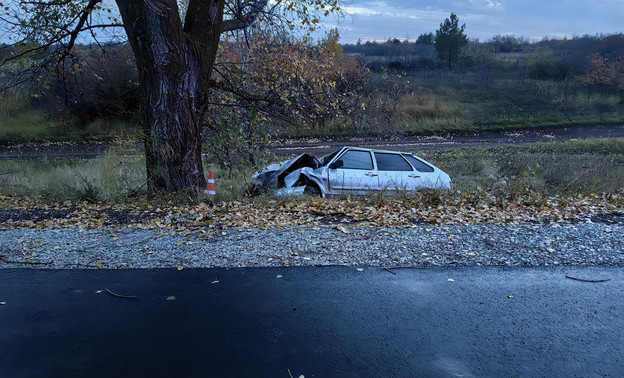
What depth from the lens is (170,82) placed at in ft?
30.6

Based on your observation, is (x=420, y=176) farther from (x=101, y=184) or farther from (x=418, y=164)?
(x=101, y=184)

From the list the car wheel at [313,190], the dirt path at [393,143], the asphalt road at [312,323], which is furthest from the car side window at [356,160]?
the dirt path at [393,143]

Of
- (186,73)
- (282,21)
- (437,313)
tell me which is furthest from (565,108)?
(437,313)

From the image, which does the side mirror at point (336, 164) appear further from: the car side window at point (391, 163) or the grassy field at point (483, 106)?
the grassy field at point (483, 106)

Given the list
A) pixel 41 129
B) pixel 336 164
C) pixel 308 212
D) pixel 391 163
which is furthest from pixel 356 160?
pixel 41 129

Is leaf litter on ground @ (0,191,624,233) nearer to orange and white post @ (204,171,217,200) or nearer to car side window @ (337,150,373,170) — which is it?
orange and white post @ (204,171,217,200)

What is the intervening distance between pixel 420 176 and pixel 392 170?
2.38 ft

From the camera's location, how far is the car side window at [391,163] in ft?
36.7

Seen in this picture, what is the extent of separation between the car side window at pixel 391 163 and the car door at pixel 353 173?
8.5 inches

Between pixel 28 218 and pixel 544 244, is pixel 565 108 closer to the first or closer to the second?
pixel 544 244

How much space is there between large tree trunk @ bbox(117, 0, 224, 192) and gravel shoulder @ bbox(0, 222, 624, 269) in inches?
119

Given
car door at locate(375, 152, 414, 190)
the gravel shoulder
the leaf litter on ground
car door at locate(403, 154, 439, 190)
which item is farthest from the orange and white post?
car door at locate(403, 154, 439, 190)

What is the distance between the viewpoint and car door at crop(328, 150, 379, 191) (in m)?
10.7

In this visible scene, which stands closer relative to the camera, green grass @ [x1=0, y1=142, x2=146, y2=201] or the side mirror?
green grass @ [x1=0, y1=142, x2=146, y2=201]
